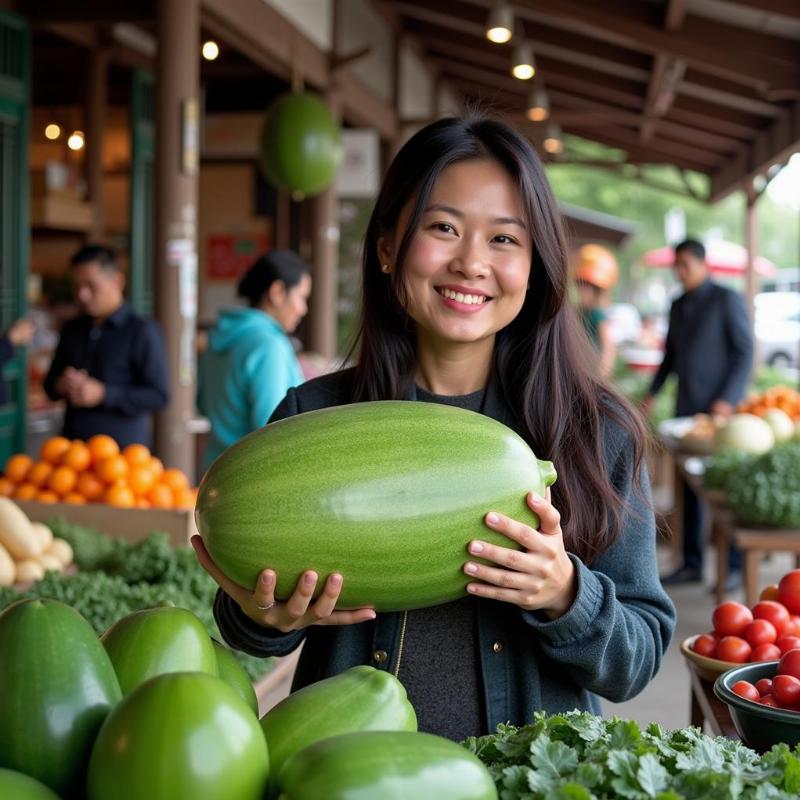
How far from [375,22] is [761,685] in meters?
10.3

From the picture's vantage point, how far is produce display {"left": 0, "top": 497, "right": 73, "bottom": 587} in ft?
11.1

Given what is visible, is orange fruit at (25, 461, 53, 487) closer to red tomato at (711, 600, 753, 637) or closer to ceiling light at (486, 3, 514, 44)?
red tomato at (711, 600, 753, 637)

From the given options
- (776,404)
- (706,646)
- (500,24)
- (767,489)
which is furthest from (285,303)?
(776,404)

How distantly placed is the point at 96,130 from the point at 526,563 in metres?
8.47

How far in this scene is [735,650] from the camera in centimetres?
241

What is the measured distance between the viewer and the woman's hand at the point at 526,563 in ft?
4.61

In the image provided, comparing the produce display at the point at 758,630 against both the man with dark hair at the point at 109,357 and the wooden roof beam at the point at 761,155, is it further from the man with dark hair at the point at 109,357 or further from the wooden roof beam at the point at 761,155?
the wooden roof beam at the point at 761,155

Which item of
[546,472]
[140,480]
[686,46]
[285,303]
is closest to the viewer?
[546,472]

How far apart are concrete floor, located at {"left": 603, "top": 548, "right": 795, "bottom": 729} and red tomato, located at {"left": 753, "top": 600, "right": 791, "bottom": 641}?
196 centimetres


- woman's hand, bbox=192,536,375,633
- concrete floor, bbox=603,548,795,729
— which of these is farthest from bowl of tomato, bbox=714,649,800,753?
concrete floor, bbox=603,548,795,729

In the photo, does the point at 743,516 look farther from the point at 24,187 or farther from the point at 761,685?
the point at 24,187

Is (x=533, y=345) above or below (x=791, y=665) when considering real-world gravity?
above

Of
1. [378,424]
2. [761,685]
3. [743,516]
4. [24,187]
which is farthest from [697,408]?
[378,424]

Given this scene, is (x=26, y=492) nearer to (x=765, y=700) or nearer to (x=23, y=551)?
(x=23, y=551)
